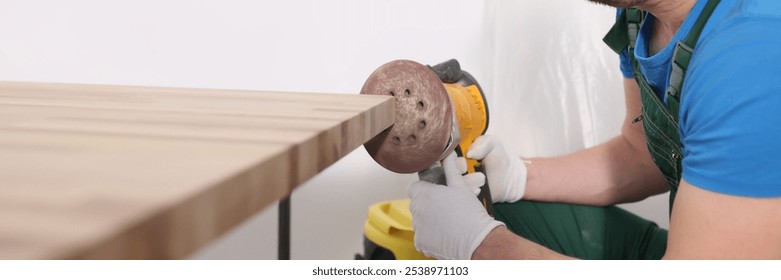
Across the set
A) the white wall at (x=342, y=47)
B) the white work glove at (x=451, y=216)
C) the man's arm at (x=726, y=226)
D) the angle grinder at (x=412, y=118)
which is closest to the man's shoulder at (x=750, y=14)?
the man's arm at (x=726, y=226)

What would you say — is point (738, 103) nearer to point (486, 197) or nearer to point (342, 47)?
point (486, 197)

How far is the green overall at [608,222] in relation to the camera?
A: 3.70 feet

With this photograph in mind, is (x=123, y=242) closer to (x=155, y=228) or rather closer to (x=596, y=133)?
(x=155, y=228)

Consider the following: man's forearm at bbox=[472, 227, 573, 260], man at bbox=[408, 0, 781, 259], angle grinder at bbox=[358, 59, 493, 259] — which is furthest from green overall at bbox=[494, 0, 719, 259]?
angle grinder at bbox=[358, 59, 493, 259]

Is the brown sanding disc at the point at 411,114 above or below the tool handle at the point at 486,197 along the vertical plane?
above

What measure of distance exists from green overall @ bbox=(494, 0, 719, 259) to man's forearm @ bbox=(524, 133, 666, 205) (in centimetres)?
2

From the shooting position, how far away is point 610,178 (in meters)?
1.37

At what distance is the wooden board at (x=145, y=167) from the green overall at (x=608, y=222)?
75 centimetres

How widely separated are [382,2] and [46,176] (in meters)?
1.45

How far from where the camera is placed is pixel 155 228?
0.23 metres

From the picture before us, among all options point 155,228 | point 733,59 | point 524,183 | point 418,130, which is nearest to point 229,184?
point 155,228

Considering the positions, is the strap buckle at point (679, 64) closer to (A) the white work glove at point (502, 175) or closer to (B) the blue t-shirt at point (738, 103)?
(B) the blue t-shirt at point (738, 103)

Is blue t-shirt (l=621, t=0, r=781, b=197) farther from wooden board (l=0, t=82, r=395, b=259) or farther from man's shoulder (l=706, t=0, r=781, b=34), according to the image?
wooden board (l=0, t=82, r=395, b=259)

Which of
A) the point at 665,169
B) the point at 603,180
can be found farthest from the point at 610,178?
the point at 665,169
